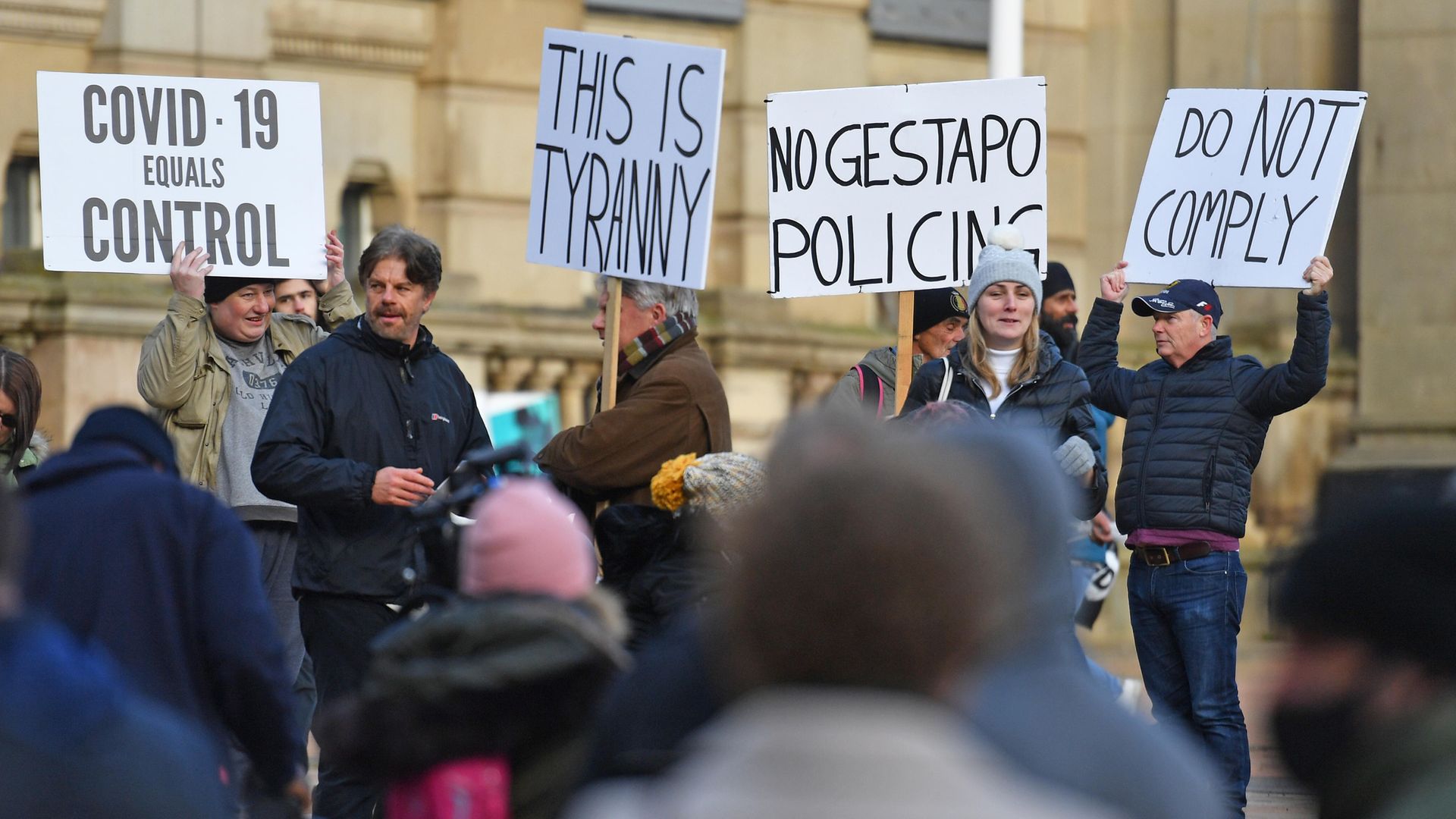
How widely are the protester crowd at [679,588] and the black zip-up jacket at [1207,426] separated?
0.04ft

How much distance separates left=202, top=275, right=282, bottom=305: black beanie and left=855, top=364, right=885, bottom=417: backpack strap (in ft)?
6.21

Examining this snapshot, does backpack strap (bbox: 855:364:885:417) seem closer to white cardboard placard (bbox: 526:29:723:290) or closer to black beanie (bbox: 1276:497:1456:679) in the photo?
white cardboard placard (bbox: 526:29:723:290)

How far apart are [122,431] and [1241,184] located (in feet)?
16.5

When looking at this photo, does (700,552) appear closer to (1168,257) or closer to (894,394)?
(894,394)

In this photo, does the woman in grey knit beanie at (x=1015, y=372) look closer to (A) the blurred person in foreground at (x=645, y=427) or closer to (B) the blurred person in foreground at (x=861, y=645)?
(A) the blurred person in foreground at (x=645, y=427)

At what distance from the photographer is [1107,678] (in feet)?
26.3

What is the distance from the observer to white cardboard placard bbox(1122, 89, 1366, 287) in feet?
26.6

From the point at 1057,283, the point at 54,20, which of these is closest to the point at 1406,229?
the point at 1057,283

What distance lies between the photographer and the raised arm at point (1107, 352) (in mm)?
7746

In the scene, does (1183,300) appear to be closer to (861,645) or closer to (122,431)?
(122,431)

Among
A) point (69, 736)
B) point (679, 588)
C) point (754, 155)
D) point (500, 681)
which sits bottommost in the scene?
point (679, 588)

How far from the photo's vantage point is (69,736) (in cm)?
249

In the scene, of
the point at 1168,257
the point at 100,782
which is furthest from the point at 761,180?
the point at 100,782

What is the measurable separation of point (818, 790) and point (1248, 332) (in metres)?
13.3
